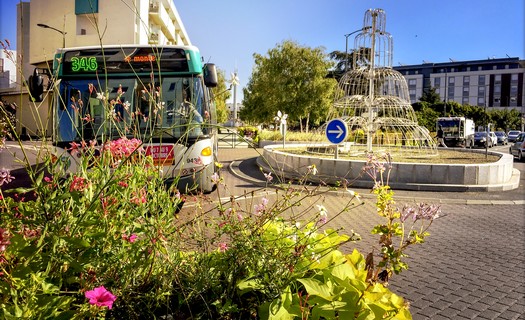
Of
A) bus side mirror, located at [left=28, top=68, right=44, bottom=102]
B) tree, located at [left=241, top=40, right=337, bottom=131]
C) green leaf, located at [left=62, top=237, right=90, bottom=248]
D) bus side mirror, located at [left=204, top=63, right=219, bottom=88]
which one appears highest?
tree, located at [left=241, top=40, right=337, bottom=131]

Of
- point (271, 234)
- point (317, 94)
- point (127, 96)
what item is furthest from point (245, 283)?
point (317, 94)

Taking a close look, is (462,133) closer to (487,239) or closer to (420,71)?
(487,239)

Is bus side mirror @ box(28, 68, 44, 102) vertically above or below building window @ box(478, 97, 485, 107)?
below

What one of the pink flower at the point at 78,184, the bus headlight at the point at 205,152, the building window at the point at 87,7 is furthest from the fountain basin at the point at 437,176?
the pink flower at the point at 78,184

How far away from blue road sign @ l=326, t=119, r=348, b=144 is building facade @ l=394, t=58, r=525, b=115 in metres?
97.9

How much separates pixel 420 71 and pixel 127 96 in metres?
122

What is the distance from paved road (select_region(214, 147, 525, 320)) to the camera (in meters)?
3.96

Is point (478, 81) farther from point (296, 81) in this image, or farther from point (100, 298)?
point (100, 298)

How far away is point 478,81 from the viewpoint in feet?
367

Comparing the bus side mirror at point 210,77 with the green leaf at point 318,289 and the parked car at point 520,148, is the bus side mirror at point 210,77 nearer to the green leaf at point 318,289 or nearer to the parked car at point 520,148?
the green leaf at point 318,289

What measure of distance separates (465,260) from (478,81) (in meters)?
120

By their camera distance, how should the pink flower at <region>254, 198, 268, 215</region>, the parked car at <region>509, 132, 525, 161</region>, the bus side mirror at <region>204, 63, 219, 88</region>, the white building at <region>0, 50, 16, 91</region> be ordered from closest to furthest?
the pink flower at <region>254, 198, 268, 215</region>, the white building at <region>0, 50, 16, 91</region>, the bus side mirror at <region>204, 63, 219, 88</region>, the parked car at <region>509, 132, 525, 161</region>

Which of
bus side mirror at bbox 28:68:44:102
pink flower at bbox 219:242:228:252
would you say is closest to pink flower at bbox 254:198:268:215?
pink flower at bbox 219:242:228:252

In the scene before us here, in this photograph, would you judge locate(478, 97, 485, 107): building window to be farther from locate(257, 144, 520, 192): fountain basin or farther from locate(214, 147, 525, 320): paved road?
locate(214, 147, 525, 320): paved road
